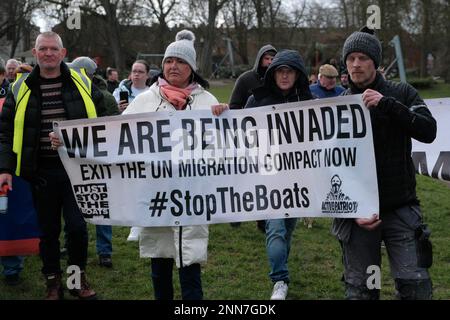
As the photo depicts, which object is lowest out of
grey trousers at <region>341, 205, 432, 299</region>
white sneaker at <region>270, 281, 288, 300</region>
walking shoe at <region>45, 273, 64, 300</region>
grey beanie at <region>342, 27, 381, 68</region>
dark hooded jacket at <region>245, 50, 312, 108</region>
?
white sneaker at <region>270, 281, 288, 300</region>

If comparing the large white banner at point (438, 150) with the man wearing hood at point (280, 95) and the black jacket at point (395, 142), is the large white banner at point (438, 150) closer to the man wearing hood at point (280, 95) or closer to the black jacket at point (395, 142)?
the man wearing hood at point (280, 95)

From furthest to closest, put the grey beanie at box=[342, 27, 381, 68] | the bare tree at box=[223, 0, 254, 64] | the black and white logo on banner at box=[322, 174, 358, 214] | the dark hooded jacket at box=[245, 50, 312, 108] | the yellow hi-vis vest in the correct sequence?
the bare tree at box=[223, 0, 254, 64] < the dark hooded jacket at box=[245, 50, 312, 108] < the yellow hi-vis vest < the black and white logo on banner at box=[322, 174, 358, 214] < the grey beanie at box=[342, 27, 381, 68]

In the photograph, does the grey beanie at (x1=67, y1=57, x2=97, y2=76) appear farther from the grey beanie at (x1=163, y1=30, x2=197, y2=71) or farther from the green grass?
the grey beanie at (x1=163, y1=30, x2=197, y2=71)

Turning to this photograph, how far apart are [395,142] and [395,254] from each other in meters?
0.71

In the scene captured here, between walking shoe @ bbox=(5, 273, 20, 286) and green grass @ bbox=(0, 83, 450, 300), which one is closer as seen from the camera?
green grass @ bbox=(0, 83, 450, 300)

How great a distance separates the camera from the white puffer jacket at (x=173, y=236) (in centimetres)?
424

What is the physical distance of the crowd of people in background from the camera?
12.6 ft

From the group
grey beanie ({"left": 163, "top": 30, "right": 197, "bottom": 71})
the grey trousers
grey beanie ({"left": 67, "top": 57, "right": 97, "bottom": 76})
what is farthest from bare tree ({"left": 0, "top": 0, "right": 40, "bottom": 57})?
the grey trousers

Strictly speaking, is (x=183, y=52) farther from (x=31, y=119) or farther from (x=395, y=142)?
(x=395, y=142)

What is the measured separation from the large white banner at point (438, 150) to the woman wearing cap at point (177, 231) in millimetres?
3826

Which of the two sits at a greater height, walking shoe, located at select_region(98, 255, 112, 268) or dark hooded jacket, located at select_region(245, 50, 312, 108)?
dark hooded jacket, located at select_region(245, 50, 312, 108)

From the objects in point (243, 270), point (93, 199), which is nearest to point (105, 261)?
point (243, 270)

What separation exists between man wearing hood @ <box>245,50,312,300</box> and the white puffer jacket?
2.96ft

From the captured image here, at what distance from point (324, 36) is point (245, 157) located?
56145mm
